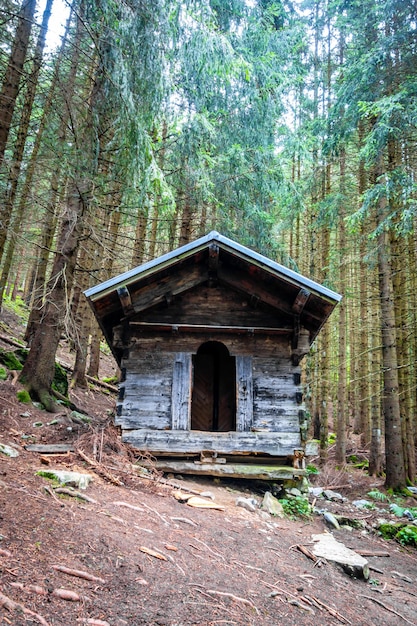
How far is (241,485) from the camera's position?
26.2 ft

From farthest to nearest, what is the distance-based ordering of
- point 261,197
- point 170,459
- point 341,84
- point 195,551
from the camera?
point 261,197, point 341,84, point 170,459, point 195,551

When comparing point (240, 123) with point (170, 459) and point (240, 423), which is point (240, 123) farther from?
point (170, 459)

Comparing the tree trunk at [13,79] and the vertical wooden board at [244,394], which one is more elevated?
the tree trunk at [13,79]

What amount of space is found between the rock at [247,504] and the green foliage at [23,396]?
5.10m

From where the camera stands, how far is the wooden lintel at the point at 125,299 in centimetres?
773

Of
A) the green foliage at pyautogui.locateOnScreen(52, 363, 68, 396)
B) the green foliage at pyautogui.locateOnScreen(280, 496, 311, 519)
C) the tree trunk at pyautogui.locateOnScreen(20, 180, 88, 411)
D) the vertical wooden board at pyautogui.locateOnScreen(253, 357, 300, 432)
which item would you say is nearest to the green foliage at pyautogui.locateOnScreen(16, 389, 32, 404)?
the tree trunk at pyautogui.locateOnScreen(20, 180, 88, 411)

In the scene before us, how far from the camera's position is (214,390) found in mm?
11508

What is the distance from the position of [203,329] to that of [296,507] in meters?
3.96

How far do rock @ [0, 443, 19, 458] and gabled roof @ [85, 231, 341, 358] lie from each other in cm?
297

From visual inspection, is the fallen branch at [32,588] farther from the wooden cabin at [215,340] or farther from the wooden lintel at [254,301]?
the wooden lintel at [254,301]

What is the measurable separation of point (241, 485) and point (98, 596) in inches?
228

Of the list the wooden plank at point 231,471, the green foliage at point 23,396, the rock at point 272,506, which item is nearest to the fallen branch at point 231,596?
the rock at point 272,506

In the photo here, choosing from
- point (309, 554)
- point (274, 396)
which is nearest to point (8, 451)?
point (309, 554)

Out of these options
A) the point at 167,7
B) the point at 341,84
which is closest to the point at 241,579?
the point at 167,7
